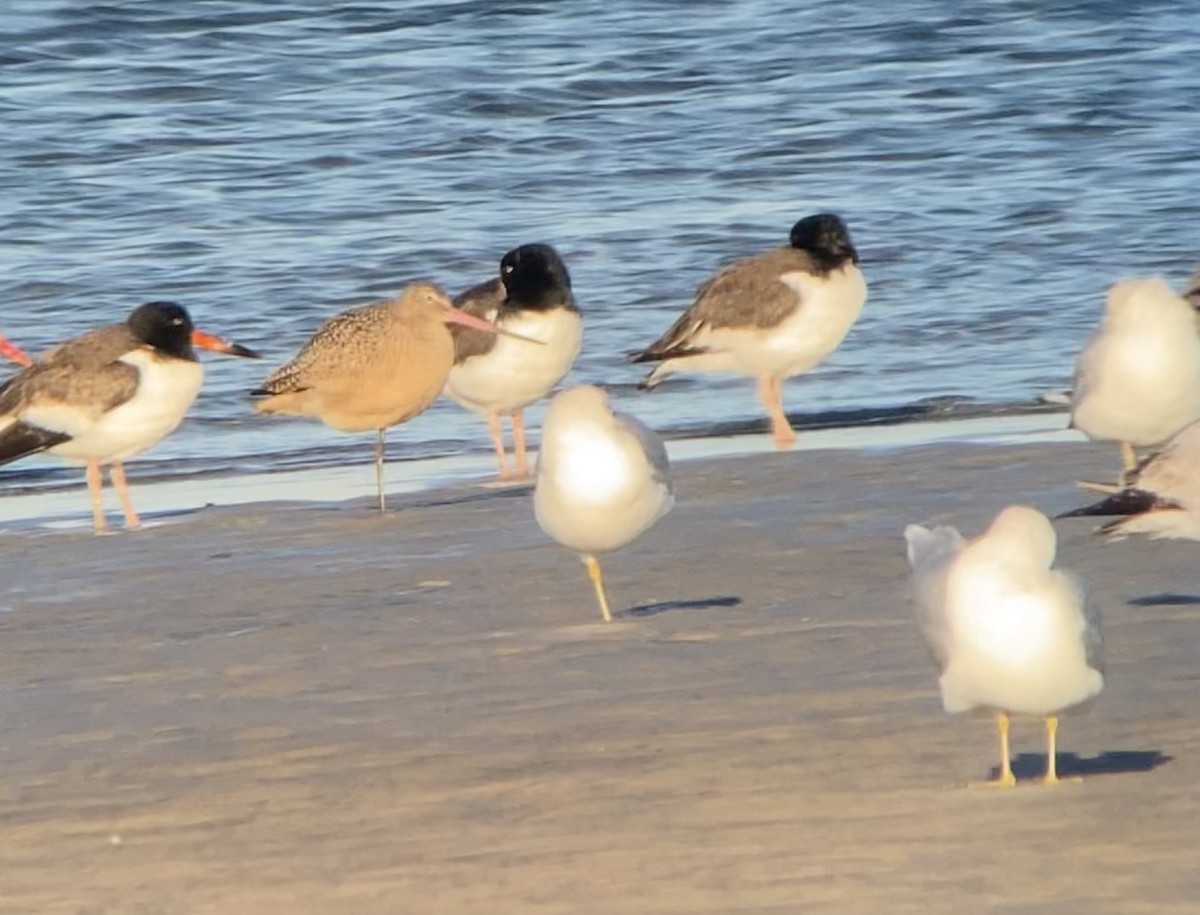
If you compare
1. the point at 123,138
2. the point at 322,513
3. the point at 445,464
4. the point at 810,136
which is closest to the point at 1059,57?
the point at 810,136

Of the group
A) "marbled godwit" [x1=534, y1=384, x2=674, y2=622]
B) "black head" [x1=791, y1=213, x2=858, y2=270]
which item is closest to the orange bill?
"black head" [x1=791, y1=213, x2=858, y2=270]

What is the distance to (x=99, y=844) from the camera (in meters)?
5.24

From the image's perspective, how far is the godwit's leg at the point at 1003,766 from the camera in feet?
17.3

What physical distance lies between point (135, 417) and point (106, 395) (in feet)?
0.45

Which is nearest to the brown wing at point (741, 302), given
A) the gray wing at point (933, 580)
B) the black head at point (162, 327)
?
the black head at point (162, 327)

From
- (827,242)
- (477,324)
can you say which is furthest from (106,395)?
(827,242)

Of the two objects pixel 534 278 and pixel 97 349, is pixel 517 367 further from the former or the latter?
pixel 97 349

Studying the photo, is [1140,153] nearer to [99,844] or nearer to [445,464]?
[445,464]

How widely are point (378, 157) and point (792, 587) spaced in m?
11.7

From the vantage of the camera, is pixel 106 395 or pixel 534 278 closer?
pixel 106 395

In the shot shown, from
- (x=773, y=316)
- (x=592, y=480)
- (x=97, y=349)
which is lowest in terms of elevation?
(x=773, y=316)

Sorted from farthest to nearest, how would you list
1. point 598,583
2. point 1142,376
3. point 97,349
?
point 97,349 → point 1142,376 → point 598,583

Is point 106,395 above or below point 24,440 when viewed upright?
above

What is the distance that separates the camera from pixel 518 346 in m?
10.9
